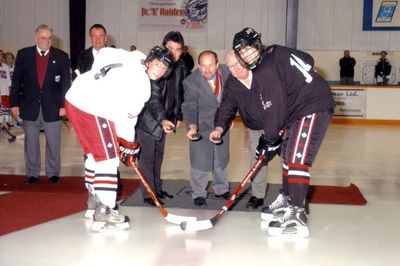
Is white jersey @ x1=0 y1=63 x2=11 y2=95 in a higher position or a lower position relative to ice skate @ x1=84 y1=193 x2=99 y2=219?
higher

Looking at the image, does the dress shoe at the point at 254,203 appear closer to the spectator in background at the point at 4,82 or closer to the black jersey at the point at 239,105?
the black jersey at the point at 239,105

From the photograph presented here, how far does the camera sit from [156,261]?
364 centimetres

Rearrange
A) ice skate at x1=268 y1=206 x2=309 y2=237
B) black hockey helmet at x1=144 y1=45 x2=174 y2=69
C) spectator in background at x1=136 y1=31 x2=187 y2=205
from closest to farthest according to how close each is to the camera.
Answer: black hockey helmet at x1=144 y1=45 x2=174 y2=69, ice skate at x1=268 y1=206 x2=309 y2=237, spectator in background at x1=136 y1=31 x2=187 y2=205

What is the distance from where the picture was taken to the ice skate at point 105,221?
425 centimetres

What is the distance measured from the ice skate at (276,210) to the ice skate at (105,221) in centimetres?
100

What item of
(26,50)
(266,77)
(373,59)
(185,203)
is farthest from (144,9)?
(266,77)

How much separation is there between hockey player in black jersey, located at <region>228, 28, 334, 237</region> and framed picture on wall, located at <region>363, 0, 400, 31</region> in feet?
41.4

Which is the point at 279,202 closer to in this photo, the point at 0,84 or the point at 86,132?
the point at 86,132

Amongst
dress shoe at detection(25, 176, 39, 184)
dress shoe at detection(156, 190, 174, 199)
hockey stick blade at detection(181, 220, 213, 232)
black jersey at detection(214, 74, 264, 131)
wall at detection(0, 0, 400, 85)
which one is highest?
wall at detection(0, 0, 400, 85)

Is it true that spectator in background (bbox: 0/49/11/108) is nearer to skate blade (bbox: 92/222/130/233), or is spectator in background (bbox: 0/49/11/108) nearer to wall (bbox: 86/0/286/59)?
wall (bbox: 86/0/286/59)

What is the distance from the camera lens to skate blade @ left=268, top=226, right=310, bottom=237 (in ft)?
13.8

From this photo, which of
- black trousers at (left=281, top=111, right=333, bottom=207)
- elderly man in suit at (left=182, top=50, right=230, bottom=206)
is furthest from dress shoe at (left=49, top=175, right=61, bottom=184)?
black trousers at (left=281, top=111, right=333, bottom=207)

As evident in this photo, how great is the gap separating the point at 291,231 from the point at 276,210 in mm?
507

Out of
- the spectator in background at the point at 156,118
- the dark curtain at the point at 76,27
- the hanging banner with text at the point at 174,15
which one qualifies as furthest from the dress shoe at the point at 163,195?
the hanging banner with text at the point at 174,15
